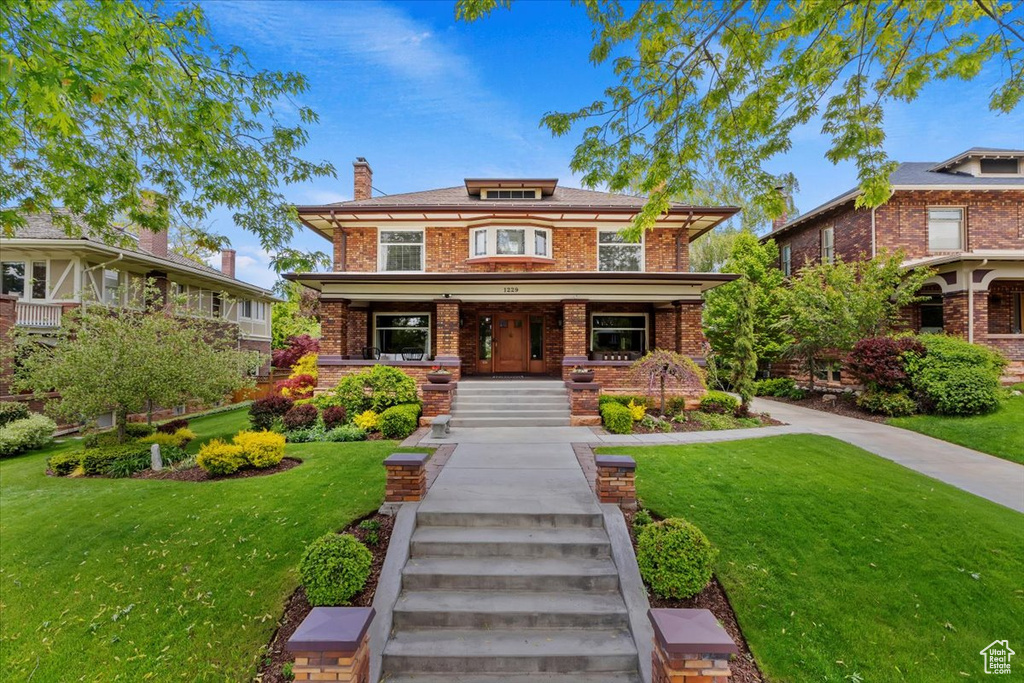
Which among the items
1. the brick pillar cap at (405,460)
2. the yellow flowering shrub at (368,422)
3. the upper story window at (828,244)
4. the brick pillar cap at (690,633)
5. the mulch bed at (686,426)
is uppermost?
the upper story window at (828,244)

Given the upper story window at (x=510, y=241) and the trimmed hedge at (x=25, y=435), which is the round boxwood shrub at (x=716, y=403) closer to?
the upper story window at (x=510, y=241)

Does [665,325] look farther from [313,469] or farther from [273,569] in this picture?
[273,569]

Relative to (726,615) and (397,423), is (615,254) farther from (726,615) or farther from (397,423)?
(726,615)

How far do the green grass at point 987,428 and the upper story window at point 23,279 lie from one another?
29.1 m

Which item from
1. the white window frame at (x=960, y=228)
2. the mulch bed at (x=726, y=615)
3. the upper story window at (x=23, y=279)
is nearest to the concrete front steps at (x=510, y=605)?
the mulch bed at (x=726, y=615)

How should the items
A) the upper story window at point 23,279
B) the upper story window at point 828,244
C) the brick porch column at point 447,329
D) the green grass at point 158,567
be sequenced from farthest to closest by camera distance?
the upper story window at point 828,244 → the upper story window at point 23,279 → the brick porch column at point 447,329 → the green grass at point 158,567

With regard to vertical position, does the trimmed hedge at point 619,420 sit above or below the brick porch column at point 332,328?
below

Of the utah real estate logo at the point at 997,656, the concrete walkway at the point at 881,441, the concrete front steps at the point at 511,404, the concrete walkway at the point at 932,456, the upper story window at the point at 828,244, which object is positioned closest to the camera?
the utah real estate logo at the point at 997,656

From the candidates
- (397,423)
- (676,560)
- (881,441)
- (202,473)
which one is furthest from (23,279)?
(881,441)

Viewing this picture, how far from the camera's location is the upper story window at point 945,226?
55.3ft

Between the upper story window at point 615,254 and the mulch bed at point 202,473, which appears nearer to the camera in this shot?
the mulch bed at point 202,473

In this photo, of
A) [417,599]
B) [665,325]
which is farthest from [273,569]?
[665,325]

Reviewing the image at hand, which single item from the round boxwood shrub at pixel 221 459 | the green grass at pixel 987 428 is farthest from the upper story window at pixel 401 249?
the green grass at pixel 987 428

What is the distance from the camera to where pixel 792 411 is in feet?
44.9
